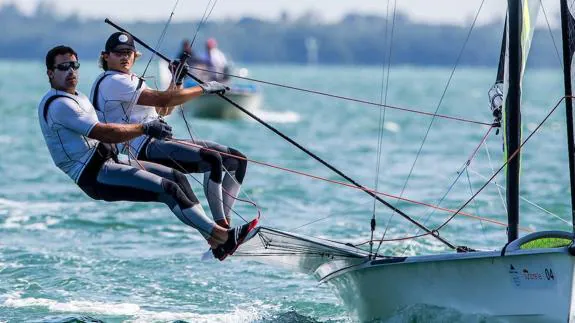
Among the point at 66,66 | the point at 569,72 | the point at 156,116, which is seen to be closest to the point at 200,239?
the point at 156,116

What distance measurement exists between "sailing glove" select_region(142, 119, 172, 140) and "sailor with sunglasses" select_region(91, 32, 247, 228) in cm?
31

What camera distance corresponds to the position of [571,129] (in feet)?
21.3

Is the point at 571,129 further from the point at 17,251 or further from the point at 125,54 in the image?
the point at 17,251

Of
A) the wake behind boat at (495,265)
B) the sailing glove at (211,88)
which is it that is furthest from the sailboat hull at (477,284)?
the sailing glove at (211,88)

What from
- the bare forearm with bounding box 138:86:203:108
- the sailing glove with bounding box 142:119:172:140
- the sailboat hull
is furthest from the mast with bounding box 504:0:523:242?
the sailing glove with bounding box 142:119:172:140

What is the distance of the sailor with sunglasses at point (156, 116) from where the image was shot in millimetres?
6965

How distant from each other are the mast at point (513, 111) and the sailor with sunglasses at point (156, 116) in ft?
5.42

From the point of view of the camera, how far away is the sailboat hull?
6.23 metres

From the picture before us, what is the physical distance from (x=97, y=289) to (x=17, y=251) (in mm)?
1781

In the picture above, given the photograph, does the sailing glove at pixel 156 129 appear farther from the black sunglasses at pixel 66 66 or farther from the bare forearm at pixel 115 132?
the black sunglasses at pixel 66 66

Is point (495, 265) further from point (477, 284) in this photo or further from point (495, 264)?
point (477, 284)

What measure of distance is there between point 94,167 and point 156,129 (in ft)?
1.74

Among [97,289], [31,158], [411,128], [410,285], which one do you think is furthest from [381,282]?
[411,128]

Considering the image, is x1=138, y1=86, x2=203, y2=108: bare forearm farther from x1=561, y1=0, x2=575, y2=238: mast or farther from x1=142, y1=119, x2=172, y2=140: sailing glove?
x1=561, y1=0, x2=575, y2=238: mast
